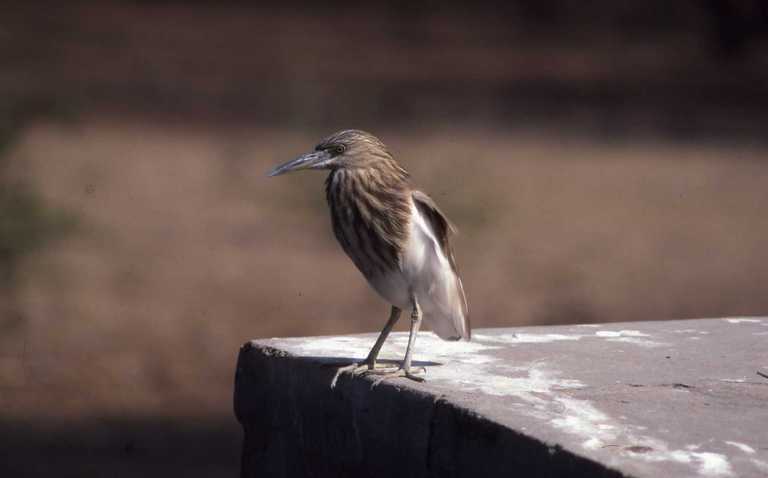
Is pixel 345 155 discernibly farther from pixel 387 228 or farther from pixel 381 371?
pixel 381 371

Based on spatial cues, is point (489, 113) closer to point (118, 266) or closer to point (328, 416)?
point (118, 266)

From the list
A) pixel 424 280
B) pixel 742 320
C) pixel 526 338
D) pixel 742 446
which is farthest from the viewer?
pixel 742 320

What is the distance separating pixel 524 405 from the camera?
2.72m

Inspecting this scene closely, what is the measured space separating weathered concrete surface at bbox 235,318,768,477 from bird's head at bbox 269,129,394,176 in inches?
17.7

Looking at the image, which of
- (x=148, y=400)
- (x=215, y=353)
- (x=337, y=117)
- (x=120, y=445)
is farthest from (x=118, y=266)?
(x=337, y=117)

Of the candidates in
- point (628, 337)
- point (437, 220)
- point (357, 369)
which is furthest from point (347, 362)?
point (628, 337)

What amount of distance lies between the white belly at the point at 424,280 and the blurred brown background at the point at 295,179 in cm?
264

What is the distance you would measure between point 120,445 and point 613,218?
18.0 feet

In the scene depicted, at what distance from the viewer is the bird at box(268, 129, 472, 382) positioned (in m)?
3.02

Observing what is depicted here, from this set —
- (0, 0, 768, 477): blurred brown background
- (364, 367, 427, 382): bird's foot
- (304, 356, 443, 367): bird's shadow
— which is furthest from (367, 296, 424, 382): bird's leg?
(0, 0, 768, 477): blurred brown background

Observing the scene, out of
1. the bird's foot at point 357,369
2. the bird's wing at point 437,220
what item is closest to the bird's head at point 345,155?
the bird's wing at point 437,220

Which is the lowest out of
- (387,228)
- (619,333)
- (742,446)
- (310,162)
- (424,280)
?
(742,446)

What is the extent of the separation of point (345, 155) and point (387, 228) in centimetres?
20

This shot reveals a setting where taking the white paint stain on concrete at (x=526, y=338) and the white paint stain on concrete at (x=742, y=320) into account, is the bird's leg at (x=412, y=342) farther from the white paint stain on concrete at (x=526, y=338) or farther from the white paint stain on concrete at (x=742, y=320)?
the white paint stain on concrete at (x=742, y=320)
